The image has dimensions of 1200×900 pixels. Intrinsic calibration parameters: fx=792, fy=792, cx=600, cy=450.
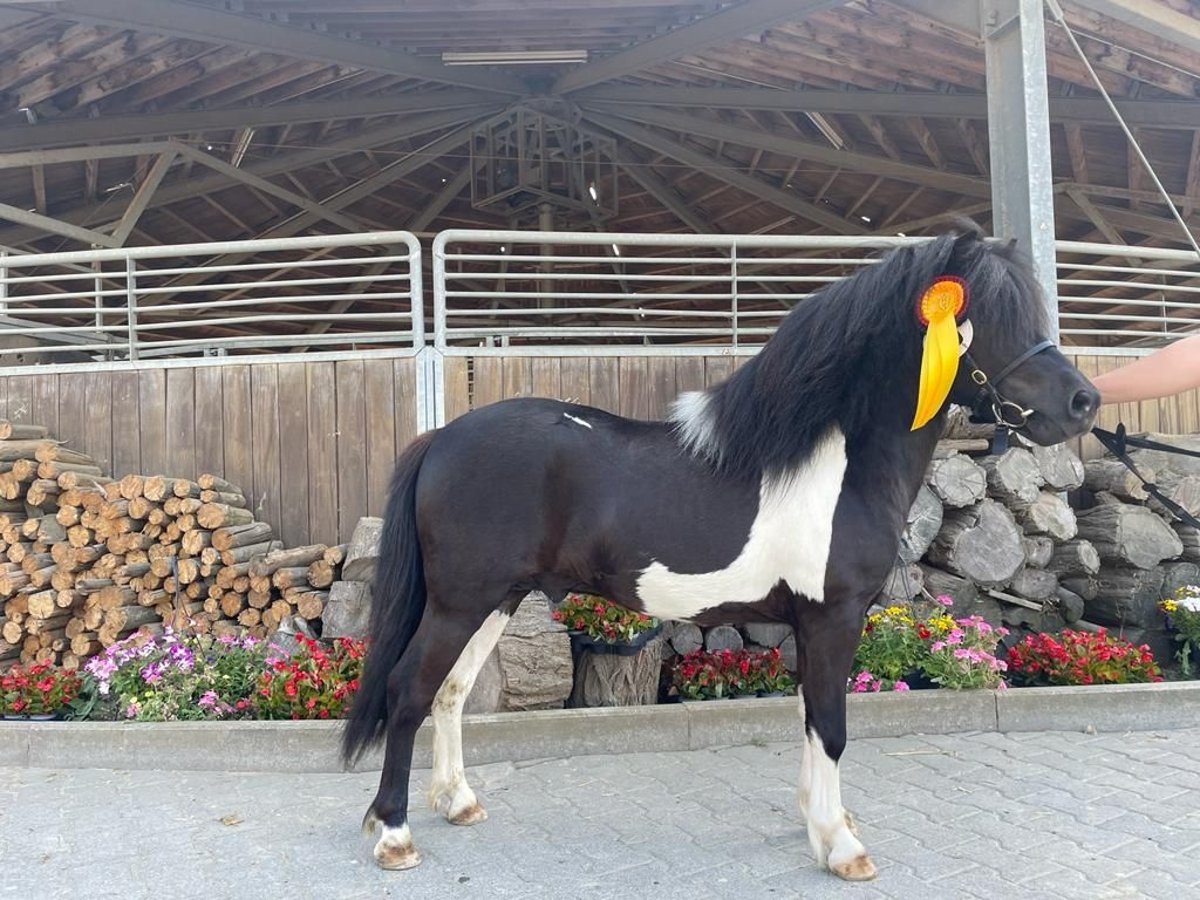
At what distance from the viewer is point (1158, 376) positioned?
2.70 meters

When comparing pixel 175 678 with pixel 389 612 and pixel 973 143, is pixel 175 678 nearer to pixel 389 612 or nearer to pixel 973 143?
pixel 389 612

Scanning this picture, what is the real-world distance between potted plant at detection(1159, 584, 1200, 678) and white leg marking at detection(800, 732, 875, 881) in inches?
130

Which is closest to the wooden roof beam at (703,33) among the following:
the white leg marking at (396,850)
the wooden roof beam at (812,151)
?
the wooden roof beam at (812,151)

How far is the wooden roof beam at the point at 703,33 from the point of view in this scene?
234 inches

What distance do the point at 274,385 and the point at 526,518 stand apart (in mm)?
2760

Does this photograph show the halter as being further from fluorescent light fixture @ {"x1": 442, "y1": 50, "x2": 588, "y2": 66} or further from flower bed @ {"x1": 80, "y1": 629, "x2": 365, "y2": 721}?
fluorescent light fixture @ {"x1": 442, "y1": 50, "x2": 588, "y2": 66}

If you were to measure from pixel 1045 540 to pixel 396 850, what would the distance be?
4.00 m

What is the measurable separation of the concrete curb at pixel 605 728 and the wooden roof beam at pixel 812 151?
6.40 metres

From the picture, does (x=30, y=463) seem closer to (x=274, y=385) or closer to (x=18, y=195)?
(x=274, y=385)

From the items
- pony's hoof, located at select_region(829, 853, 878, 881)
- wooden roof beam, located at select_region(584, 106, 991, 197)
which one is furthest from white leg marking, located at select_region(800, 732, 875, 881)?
wooden roof beam, located at select_region(584, 106, 991, 197)

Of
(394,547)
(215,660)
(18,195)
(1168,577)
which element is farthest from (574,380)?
(18,195)

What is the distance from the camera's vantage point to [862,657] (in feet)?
13.8

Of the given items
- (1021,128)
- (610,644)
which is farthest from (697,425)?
(1021,128)

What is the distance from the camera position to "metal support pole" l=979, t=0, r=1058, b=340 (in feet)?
15.8
